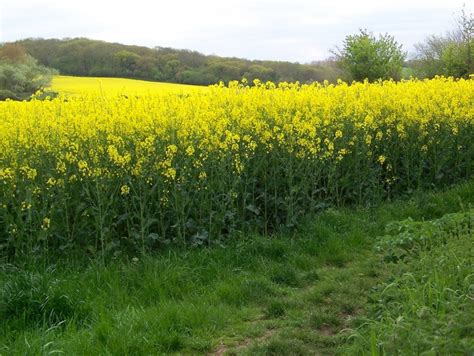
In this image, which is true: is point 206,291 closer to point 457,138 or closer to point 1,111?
point 1,111

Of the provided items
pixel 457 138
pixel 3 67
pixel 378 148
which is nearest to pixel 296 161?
pixel 378 148

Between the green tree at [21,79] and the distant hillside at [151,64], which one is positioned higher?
the distant hillside at [151,64]

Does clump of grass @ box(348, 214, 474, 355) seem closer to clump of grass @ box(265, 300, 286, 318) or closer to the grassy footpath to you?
the grassy footpath

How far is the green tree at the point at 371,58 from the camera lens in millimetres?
22516

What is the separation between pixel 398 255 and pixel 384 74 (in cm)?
1849

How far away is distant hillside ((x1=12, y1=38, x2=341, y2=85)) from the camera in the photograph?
51.7ft

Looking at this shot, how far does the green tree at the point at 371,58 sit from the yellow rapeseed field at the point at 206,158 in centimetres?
1341

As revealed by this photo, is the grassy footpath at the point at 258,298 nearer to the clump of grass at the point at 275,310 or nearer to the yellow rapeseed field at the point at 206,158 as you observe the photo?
the clump of grass at the point at 275,310

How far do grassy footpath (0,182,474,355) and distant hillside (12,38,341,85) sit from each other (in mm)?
9031

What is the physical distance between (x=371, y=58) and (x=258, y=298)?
18800mm

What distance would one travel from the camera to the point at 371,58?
74.0 ft

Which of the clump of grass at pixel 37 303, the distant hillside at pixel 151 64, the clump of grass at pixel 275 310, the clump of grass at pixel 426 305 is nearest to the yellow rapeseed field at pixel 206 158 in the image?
the clump of grass at pixel 37 303

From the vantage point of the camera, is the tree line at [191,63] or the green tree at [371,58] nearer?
the tree line at [191,63]

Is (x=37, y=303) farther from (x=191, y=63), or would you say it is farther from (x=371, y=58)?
(x=371, y=58)
